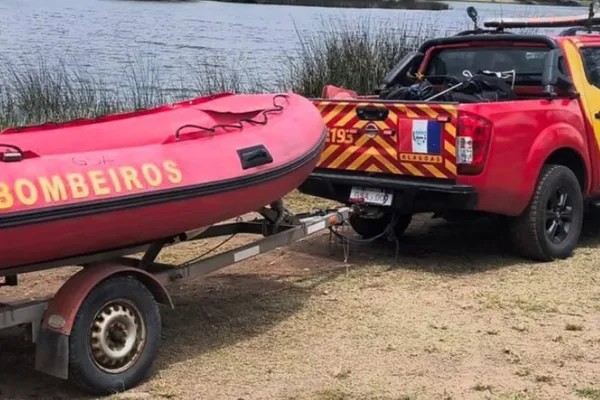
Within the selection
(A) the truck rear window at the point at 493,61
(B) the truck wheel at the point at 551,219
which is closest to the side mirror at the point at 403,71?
(A) the truck rear window at the point at 493,61

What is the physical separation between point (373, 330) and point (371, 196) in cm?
161

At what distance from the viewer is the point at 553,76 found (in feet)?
24.5

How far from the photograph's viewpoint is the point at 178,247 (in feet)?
25.9

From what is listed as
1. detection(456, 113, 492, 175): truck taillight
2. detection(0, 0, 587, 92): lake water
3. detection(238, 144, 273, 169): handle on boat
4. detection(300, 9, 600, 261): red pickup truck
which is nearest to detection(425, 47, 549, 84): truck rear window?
detection(300, 9, 600, 261): red pickup truck

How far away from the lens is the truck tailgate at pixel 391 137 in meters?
6.89

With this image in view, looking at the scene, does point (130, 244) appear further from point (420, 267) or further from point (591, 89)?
point (591, 89)

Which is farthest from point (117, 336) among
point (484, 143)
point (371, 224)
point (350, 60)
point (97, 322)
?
point (350, 60)

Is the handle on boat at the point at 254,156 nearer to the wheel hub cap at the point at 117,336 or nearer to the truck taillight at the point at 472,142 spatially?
the wheel hub cap at the point at 117,336

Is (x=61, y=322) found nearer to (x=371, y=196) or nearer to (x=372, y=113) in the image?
(x=371, y=196)

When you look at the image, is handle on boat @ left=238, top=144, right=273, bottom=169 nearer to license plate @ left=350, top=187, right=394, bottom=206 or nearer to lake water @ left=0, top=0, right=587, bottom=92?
license plate @ left=350, top=187, right=394, bottom=206

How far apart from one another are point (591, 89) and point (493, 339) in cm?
294

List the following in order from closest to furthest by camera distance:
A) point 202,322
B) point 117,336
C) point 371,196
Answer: point 117,336, point 202,322, point 371,196

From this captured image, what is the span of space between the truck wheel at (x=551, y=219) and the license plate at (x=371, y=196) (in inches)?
39.1

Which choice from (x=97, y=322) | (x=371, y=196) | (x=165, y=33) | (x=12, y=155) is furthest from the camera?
(x=165, y=33)
